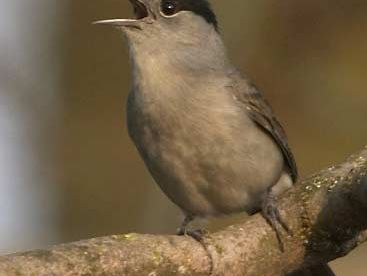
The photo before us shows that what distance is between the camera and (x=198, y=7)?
5914mm

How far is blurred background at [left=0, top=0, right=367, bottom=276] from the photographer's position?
8.76 meters

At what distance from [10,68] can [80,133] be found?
76 cm

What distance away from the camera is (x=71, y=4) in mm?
9148

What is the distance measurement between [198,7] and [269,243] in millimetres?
1848

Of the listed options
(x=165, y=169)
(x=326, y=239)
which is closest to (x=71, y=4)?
(x=165, y=169)

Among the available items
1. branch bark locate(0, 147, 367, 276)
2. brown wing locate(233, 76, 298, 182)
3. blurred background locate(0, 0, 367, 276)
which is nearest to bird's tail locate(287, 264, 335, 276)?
branch bark locate(0, 147, 367, 276)

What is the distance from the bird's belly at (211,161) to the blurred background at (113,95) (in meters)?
2.92

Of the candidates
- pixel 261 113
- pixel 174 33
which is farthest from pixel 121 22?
pixel 261 113

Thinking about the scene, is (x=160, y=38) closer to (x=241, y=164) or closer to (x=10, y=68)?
(x=241, y=164)

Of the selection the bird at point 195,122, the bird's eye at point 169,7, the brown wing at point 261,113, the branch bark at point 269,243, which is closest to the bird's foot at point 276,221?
the branch bark at point 269,243

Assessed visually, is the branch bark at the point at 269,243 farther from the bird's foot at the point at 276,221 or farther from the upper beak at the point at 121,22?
the upper beak at the point at 121,22

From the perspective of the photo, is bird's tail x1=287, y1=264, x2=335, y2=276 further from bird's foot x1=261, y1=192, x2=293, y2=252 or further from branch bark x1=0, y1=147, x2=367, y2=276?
bird's foot x1=261, y1=192, x2=293, y2=252

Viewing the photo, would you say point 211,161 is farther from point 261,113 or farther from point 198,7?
point 198,7

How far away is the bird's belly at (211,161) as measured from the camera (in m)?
5.33
